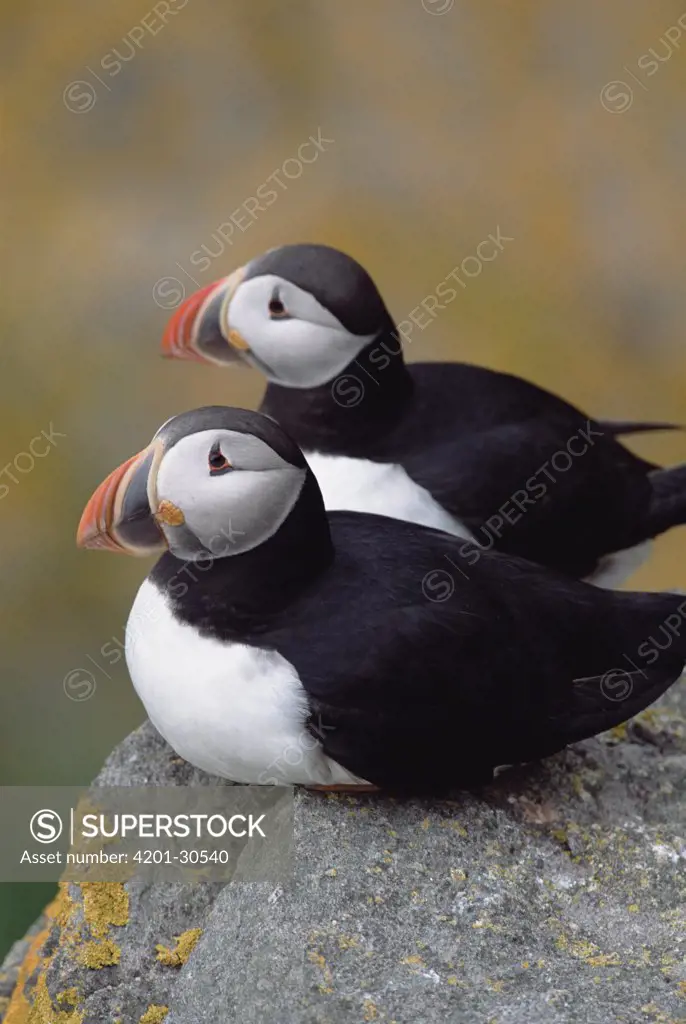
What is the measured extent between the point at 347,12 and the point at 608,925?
638 cm

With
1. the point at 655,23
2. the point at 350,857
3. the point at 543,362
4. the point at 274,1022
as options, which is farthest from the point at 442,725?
the point at 655,23

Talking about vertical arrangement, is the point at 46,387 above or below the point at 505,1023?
below

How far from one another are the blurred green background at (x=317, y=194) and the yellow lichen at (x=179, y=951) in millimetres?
Answer: 3936

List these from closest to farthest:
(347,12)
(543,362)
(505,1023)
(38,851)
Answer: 1. (505,1023)
2. (38,851)
3. (543,362)
4. (347,12)

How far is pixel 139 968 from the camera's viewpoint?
3.25 meters

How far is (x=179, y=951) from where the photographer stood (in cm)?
324

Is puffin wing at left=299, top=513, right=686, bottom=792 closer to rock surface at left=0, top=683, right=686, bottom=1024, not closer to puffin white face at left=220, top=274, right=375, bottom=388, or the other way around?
rock surface at left=0, top=683, right=686, bottom=1024

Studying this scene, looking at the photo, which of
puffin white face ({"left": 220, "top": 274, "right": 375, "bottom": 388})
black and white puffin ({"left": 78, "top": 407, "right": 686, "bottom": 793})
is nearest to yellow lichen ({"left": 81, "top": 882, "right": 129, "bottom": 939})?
black and white puffin ({"left": 78, "top": 407, "right": 686, "bottom": 793})

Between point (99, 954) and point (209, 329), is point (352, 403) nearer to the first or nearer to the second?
point (209, 329)

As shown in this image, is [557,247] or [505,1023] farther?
[557,247]

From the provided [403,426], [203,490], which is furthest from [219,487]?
[403,426]

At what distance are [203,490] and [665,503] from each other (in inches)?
80.1

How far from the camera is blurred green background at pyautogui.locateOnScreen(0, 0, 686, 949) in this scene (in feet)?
24.8

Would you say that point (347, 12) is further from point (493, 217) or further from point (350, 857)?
point (350, 857)
